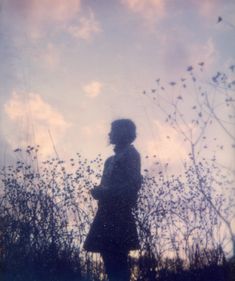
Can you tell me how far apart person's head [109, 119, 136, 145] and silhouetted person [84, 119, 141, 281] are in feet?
0.38

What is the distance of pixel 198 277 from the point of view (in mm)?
3270

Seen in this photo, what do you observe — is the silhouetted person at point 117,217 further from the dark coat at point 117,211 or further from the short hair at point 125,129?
the short hair at point 125,129

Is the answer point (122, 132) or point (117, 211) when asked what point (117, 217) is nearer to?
point (117, 211)

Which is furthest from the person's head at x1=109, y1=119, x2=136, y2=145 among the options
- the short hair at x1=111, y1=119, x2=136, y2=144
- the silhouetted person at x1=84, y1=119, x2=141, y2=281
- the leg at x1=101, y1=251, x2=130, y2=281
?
the leg at x1=101, y1=251, x2=130, y2=281

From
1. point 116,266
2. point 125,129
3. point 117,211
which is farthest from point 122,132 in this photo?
point 116,266

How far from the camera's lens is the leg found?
10.6ft

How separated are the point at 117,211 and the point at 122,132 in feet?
2.70

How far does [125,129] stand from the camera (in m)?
3.63

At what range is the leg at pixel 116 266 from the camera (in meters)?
3.22

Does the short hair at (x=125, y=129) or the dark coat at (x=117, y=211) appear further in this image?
the short hair at (x=125, y=129)

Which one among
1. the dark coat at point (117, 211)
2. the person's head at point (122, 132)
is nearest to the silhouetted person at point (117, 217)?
the dark coat at point (117, 211)

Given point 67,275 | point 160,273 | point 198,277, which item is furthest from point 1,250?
point 198,277

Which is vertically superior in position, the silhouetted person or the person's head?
the person's head

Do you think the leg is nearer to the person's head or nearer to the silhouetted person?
the silhouetted person
